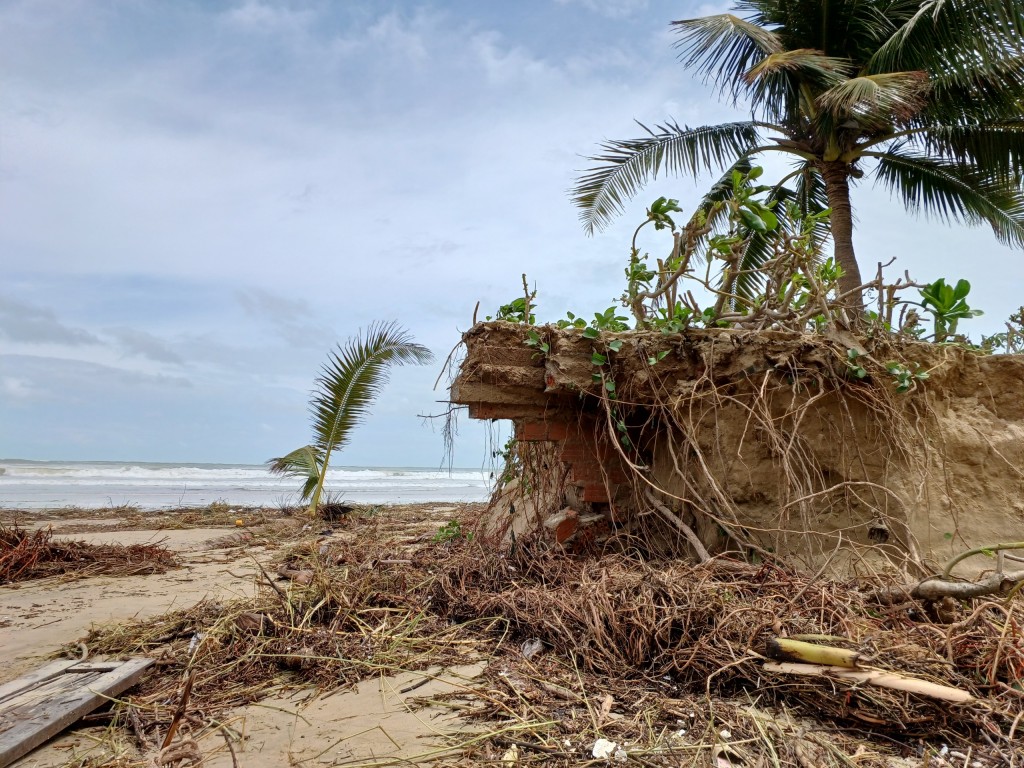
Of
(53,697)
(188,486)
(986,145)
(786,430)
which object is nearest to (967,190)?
(986,145)

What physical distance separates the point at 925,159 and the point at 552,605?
9.75 meters

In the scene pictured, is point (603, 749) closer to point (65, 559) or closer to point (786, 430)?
point (786, 430)

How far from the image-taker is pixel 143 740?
2.33m

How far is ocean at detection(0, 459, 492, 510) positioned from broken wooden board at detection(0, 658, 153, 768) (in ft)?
42.5

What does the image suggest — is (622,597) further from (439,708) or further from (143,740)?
(143,740)

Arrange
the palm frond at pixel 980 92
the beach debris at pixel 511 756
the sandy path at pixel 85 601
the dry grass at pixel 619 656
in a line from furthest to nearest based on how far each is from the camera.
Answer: the palm frond at pixel 980 92 < the sandy path at pixel 85 601 < the dry grass at pixel 619 656 < the beach debris at pixel 511 756

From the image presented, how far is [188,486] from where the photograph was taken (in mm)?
26344

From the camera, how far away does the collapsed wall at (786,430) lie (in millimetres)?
3783

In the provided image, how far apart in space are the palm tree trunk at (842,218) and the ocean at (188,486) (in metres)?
12.8

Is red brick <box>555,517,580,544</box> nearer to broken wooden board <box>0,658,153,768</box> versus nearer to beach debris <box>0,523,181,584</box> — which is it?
broken wooden board <box>0,658,153,768</box>

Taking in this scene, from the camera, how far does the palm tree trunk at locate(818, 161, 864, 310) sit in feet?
28.7

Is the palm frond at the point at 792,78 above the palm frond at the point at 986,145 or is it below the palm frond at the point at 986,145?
above

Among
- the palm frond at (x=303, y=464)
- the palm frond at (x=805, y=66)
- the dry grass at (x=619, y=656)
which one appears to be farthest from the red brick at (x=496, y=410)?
the palm frond at (x=303, y=464)

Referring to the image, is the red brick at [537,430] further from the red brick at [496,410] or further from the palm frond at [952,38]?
the palm frond at [952,38]
